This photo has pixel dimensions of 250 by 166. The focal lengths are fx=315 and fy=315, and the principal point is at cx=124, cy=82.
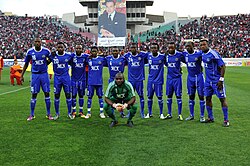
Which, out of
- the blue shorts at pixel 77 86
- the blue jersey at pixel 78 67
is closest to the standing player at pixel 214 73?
the blue jersey at pixel 78 67

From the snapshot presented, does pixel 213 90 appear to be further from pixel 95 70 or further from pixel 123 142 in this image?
pixel 95 70

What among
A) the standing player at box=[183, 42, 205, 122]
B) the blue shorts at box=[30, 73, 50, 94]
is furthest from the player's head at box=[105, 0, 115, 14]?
the standing player at box=[183, 42, 205, 122]

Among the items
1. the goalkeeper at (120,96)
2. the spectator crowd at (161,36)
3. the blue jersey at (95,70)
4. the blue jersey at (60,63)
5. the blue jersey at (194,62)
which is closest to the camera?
the goalkeeper at (120,96)

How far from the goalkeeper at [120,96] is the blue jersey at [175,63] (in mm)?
1541

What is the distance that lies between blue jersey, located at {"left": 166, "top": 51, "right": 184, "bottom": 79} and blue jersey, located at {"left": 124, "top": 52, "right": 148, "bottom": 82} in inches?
33.9

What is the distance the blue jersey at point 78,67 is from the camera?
386 inches

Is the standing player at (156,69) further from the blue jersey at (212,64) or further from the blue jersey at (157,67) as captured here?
the blue jersey at (212,64)

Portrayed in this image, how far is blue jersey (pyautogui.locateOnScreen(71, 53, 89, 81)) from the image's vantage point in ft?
32.2

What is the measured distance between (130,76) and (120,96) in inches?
57.2

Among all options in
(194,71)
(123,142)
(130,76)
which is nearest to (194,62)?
(194,71)

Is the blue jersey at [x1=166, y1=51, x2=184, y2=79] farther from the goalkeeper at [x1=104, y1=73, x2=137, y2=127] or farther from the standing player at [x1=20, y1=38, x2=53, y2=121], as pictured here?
the standing player at [x1=20, y1=38, x2=53, y2=121]

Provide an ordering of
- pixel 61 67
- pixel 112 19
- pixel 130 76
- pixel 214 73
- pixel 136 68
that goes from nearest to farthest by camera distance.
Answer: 1. pixel 214 73
2. pixel 61 67
3. pixel 136 68
4. pixel 130 76
5. pixel 112 19

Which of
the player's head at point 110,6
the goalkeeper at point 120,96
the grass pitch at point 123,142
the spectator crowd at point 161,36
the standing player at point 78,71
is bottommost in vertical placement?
A: the grass pitch at point 123,142

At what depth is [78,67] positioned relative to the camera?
982cm
